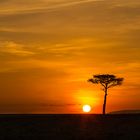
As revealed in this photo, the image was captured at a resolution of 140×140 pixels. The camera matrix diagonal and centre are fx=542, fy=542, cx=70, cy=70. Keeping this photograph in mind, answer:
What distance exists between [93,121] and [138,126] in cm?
815

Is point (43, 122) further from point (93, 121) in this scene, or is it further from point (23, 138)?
point (23, 138)

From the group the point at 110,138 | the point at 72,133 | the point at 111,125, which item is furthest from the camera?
the point at 111,125

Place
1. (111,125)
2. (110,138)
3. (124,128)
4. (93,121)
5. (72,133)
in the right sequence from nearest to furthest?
(110,138) → (72,133) → (124,128) → (111,125) → (93,121)

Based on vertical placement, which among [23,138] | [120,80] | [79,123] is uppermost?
[120,80]

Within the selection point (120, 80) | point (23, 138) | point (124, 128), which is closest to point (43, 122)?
point (124, 128)

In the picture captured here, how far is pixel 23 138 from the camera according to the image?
47375 millimetres

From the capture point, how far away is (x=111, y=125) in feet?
196

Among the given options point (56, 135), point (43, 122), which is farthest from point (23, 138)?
point (43, 122)

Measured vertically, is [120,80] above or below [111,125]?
above

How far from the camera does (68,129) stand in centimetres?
5494

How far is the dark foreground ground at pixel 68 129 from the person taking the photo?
4822cm

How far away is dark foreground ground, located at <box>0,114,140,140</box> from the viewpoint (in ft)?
158

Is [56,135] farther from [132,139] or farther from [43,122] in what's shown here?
[43,122]

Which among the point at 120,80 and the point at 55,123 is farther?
the point at 120,80
